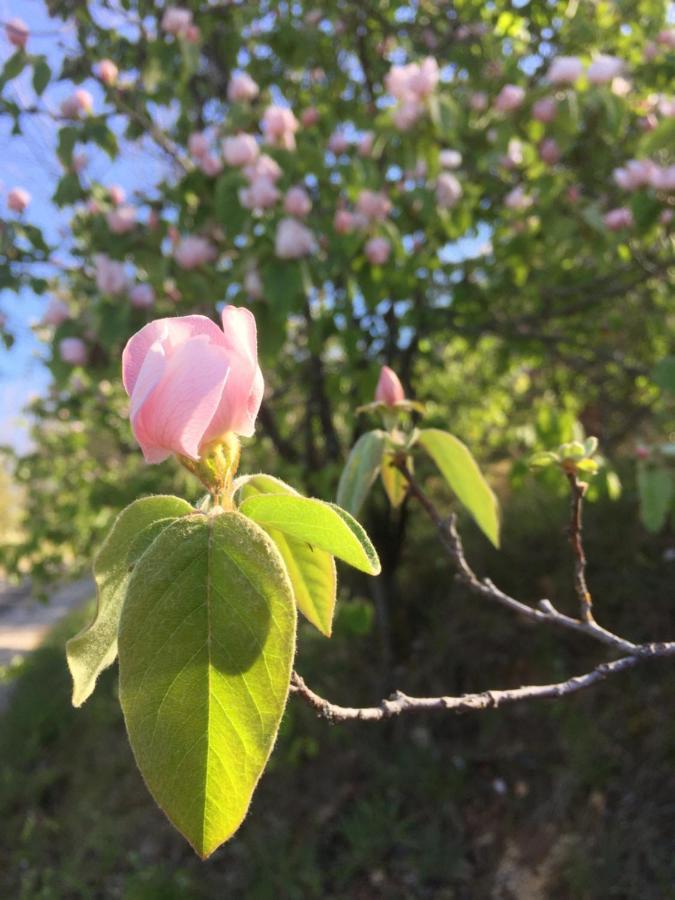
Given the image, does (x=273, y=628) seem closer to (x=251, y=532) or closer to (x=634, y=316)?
(x=251, y=532)

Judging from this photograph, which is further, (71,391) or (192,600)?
(71,391)

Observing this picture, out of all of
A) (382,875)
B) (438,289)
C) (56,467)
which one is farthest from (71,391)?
(382,875)

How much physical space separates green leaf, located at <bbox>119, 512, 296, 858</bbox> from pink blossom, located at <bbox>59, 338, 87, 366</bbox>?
66.6 inches

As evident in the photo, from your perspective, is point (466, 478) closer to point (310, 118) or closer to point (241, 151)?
point (241, 151)

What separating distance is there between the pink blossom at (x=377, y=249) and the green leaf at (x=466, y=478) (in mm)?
1302

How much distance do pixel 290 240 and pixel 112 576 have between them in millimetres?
1413

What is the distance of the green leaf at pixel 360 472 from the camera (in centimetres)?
67

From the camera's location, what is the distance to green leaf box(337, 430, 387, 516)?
667mm

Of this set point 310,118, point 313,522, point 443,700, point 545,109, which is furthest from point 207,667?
point 310,118

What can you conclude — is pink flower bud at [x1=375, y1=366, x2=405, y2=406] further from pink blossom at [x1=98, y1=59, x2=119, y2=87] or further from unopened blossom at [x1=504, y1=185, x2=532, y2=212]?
pink blossom at [x1=98, y1=59, x2=119, y2=87]

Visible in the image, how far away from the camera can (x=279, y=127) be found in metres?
1.88

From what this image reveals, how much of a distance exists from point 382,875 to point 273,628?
2.24m

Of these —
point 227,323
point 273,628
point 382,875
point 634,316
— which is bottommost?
point 382,875

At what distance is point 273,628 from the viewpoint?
0.35 metres
